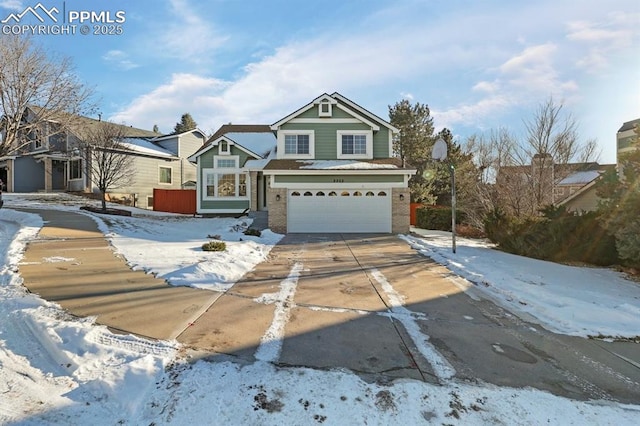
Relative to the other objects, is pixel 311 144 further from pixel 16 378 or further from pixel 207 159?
pixel 16 378

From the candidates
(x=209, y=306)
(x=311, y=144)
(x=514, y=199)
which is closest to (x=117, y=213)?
(x=311, y=144)

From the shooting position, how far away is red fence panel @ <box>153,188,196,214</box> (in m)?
21.9

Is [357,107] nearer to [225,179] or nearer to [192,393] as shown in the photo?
[225,179]

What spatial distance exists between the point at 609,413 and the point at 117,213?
1932 centimetres

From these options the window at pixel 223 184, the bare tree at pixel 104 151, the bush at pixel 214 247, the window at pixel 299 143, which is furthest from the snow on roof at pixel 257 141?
the bush at pixel 214 247

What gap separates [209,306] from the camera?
15.9 ft

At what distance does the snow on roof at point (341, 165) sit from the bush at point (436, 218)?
5999 mm

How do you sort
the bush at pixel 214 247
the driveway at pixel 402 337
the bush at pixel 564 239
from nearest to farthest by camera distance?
the driveway at pixel 402 337
the bush at pixel 214 247
the bush at pixel 564 239

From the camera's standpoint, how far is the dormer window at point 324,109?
55.5 ft

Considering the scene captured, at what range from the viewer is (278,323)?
4.30 m

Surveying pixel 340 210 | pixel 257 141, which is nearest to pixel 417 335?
pixel 340 210

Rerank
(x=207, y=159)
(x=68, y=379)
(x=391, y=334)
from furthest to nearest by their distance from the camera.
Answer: (x=207, y=159), (x=391, y=334), (x=68, y=379)

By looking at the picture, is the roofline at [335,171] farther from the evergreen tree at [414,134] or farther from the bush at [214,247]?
the evergreen tree at [414,134]

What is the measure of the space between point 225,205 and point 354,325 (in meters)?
16.9
